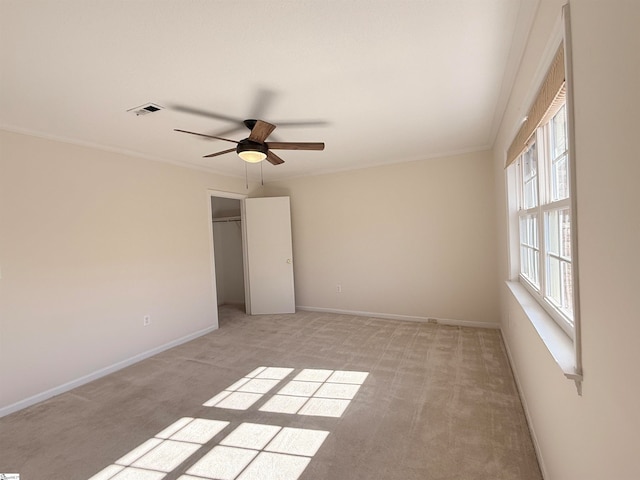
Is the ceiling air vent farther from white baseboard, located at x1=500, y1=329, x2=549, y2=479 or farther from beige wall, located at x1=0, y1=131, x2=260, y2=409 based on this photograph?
white baseboard, located at x1=500, y1=329, x2=549, y2=479

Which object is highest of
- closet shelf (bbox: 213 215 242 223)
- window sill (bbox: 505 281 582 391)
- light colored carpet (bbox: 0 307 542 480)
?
closet shelf (bbox: 213 215 242 223)

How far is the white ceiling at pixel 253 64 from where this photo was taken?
135 centimetres

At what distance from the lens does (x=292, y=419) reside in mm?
2129

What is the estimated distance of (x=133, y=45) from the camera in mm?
1526

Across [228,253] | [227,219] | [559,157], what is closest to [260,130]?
[559,157]

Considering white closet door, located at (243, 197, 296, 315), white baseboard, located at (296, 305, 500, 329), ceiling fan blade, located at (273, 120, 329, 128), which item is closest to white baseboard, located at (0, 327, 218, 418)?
white closet door, located at (243, 197, 296, 315)

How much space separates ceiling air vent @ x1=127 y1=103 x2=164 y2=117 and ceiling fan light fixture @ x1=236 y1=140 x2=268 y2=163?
64 cm

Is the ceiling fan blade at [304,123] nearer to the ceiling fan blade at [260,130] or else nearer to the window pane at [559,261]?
the ceiling fan blade at [260,130]

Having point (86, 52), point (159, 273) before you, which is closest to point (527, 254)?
point (86, 52)

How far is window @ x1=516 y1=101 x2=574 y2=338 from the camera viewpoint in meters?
1.38

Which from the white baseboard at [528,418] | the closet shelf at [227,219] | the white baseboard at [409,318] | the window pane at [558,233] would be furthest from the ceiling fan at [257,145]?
the closet shelf at [227,219]

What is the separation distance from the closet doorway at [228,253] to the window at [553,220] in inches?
197

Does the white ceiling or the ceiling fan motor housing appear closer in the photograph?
the white ceiling

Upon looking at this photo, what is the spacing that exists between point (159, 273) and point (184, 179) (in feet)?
4.19
